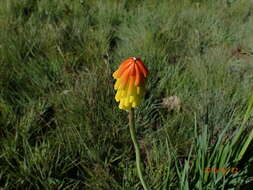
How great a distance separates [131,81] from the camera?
0.74 m

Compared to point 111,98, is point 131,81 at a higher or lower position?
higher

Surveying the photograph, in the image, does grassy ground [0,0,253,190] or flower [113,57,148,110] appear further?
grassy ground [0,0,253,190]

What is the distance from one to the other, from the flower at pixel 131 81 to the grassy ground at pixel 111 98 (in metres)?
0.35

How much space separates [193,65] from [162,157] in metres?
1.01

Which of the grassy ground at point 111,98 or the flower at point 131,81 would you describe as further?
the grassy ground at point 111,98

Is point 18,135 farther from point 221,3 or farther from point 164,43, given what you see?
point 221,3

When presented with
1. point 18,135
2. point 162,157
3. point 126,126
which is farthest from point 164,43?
point 18,135

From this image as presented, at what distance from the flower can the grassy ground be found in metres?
0.35

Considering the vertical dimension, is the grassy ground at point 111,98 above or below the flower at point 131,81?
below

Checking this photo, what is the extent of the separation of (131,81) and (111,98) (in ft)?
2.71

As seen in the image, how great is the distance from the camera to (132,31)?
8.05ft

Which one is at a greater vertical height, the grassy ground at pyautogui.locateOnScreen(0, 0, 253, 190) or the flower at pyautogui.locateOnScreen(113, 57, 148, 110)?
the flower at pyautogui.locateOnScreen(113, 57, 148, 110)

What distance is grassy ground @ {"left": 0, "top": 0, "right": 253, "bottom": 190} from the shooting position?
1.15 meters

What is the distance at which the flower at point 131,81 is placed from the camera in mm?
730
